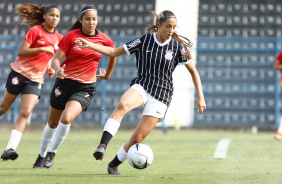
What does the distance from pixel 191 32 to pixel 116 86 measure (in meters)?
2.73

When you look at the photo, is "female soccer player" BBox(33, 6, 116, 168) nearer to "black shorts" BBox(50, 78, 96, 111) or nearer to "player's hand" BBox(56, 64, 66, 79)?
"black shorts" BBox(50, 78, 96, 111)

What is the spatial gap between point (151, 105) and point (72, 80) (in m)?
1.28

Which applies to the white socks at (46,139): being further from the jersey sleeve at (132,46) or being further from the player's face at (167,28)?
the player's face at (167,28)

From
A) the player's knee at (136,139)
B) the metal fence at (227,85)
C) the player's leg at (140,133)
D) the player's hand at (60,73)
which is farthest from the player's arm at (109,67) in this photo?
the metal fence at (227,85)

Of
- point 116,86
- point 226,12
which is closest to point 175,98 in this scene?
point 116,86

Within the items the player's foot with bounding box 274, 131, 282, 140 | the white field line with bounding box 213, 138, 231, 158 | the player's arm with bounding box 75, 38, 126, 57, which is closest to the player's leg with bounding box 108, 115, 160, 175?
the player's arm with bounding box 75, 38, 126, 57

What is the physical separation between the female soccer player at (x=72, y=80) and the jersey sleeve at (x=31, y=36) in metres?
0.71

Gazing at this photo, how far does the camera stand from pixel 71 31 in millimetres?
7277

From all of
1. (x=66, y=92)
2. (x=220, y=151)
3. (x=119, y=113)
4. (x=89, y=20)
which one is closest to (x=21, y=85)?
(x=66, y=92)

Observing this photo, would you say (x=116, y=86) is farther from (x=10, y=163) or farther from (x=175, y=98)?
(x=10, y=163)

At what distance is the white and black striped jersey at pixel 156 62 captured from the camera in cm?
649

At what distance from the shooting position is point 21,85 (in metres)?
7.88

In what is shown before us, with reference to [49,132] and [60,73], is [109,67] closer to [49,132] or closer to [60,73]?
[60,73]

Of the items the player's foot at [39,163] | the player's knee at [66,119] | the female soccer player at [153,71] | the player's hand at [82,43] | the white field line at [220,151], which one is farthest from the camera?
the white field line at [220,151]
